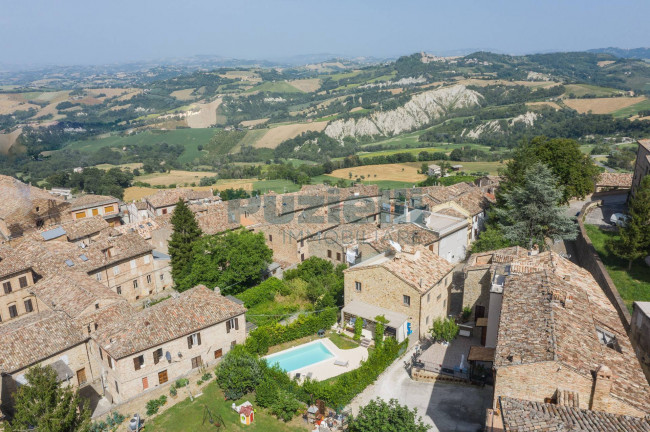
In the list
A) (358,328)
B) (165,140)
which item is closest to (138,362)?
(358,328)

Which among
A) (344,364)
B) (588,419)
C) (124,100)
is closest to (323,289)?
(344,364)

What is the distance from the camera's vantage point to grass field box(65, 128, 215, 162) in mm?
135875

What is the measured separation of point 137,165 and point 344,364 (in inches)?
4441

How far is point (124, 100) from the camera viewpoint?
161000mm

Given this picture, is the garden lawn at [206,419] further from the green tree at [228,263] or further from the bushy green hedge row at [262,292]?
the green tree at [228,263]

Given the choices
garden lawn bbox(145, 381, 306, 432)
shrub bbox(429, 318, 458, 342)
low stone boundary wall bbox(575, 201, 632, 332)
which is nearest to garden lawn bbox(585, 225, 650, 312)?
low stone boundary wall bbox(575, 201, 632, 332)

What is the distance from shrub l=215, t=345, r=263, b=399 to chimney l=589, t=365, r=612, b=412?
618 inches

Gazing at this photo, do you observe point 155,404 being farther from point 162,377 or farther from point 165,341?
point 165,341

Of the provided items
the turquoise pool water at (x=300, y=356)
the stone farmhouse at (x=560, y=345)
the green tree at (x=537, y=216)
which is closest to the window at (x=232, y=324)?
the turquoise pool water at (x=300, y=356)

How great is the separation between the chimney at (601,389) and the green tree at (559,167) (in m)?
30.6

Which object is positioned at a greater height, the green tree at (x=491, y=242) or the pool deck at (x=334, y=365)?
the green tree at (x=491, y=242)

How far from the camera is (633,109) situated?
126 m

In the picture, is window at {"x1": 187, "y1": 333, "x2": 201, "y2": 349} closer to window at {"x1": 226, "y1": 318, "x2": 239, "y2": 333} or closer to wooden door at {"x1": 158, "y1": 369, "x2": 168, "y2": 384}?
wooden door at {"x1": 158, "y1": 369, "x2": 168, "y2": 384}

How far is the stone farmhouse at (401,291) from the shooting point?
88.3 feet
